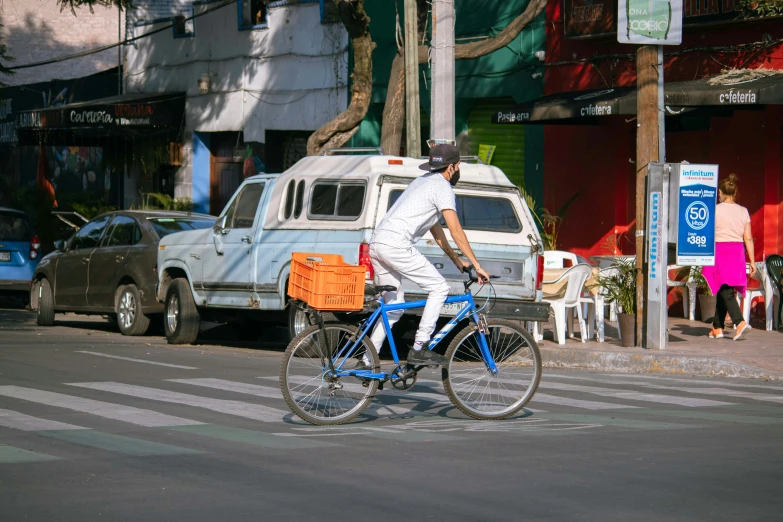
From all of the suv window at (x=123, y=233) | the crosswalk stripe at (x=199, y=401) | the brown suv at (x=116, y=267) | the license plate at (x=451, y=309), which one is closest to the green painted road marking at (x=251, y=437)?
the crosswalk stripe at (x=199, y=401)

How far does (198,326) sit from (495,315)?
4.54m

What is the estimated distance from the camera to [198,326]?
15875mm

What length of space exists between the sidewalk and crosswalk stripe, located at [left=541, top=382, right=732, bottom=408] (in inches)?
78.6

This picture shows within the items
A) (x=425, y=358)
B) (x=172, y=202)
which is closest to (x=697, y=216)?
(x=425, y=358)

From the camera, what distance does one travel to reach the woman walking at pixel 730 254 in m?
14.6

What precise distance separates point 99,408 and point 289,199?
5.35 metres

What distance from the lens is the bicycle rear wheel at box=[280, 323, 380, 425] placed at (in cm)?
855

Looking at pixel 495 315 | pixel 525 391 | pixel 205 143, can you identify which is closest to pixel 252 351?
pixel 495 315

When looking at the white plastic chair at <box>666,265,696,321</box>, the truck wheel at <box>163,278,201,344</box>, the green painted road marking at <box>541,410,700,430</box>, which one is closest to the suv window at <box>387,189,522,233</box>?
the truck wheel at <box>163,278,201,344</box>

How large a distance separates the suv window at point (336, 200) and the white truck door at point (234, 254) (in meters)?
0.91

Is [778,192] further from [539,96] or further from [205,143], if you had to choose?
[205,143]

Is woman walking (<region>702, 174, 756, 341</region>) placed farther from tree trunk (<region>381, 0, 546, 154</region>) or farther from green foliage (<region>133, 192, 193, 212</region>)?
green foliage (<region>133, 192, 193, 212</region>)

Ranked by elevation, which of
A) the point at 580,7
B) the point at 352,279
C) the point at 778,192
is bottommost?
the point at 352,279

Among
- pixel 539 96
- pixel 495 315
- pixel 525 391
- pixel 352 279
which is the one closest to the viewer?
pixel 352 279
